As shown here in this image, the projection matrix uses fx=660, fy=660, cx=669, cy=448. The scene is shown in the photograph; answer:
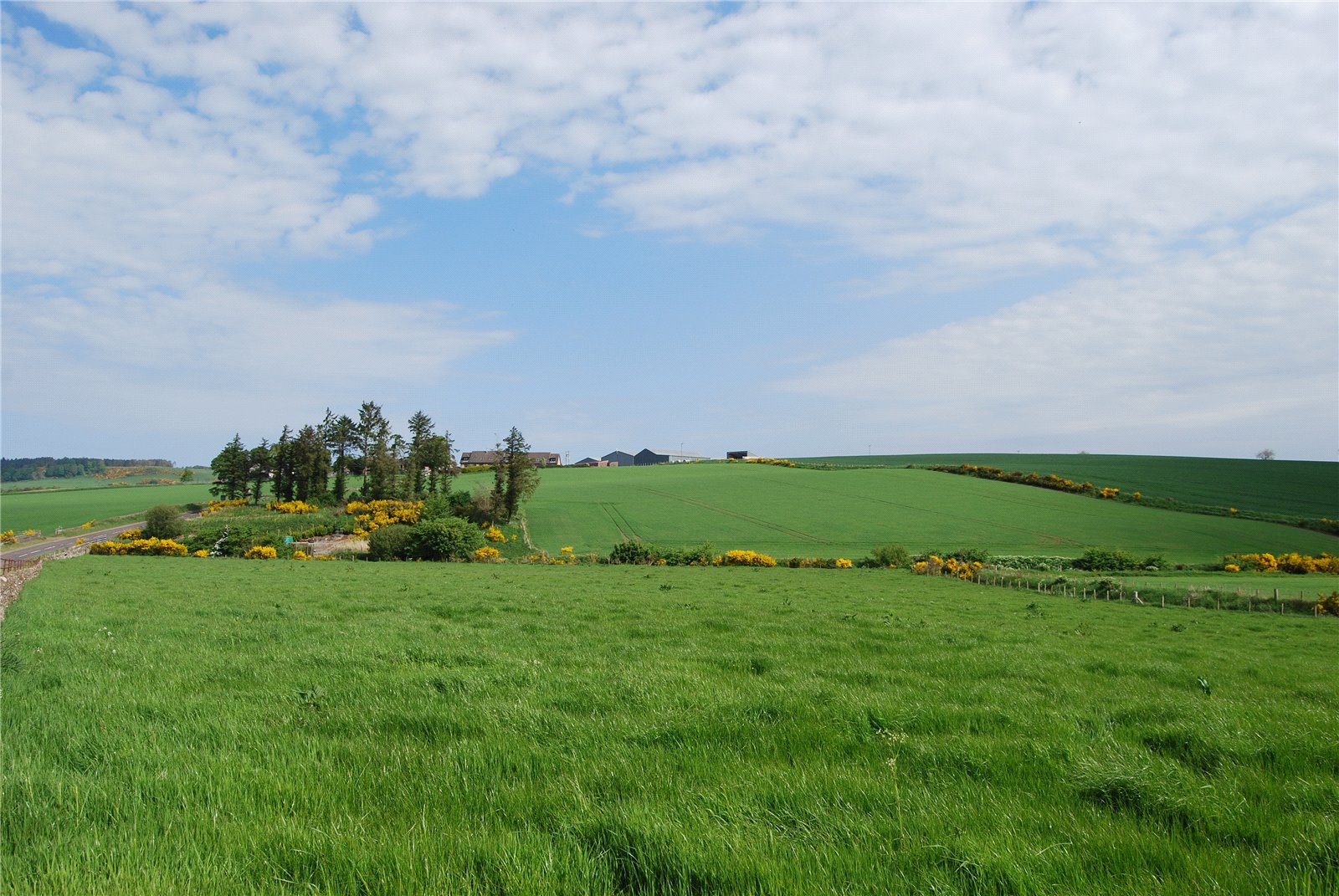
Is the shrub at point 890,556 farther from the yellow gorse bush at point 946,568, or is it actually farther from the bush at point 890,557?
the yellow gorse bush at point 946,568

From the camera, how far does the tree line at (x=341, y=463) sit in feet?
309

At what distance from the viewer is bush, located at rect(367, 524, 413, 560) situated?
6088cm

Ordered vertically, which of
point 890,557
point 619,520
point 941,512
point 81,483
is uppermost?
point 81,483

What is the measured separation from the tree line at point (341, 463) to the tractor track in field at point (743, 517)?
2035cm

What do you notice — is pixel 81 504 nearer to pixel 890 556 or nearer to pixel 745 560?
pixel 745 560

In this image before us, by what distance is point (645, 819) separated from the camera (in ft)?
14.0

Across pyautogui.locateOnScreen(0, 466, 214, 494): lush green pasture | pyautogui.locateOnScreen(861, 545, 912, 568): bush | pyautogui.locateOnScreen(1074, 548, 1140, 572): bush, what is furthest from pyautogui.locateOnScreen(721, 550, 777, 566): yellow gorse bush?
pyautogui.locateOnScreen(0, 466, 214, 494): lush green pasture

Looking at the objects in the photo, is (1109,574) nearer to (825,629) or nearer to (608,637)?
(825,629)

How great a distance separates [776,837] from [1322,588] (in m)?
55.1

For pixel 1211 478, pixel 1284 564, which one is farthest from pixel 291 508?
pixel 1211 478

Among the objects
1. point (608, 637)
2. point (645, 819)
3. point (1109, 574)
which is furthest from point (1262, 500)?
point (645, 819)

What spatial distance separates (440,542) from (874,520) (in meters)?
48.0

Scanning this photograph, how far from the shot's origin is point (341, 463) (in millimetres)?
100438

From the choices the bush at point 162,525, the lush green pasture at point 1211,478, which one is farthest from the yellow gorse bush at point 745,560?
the lush green pasture at point 1211,478
